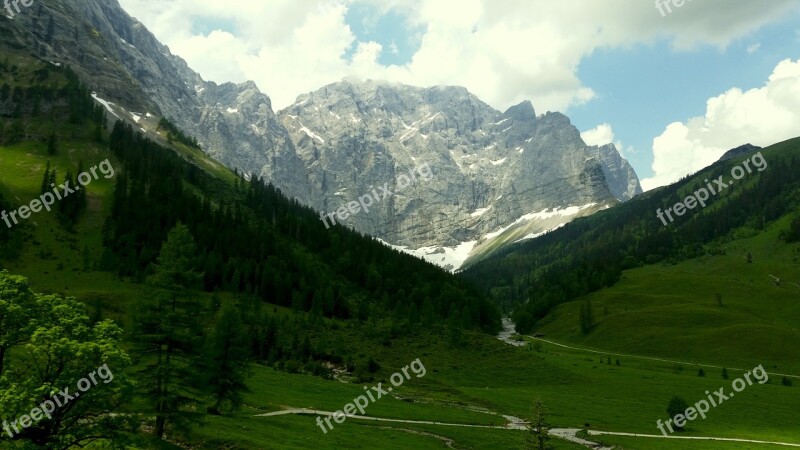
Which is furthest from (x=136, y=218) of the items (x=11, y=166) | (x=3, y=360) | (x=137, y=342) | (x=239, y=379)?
(x=3, y=360)

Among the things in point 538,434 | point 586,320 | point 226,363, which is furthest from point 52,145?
point 538,434

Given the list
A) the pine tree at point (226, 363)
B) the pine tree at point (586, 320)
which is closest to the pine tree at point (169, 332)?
the pine tree at point (226, 363)

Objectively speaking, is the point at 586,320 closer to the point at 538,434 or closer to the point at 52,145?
the point at 538,434

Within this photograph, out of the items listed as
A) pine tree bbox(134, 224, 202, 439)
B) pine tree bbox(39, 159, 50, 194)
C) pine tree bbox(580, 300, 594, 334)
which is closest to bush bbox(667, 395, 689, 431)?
pine tree bbox(134, 224, 202, 439)

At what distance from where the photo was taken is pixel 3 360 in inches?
945

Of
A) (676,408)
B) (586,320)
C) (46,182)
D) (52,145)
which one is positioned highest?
(52,145)

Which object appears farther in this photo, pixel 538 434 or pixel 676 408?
pixel 676 408

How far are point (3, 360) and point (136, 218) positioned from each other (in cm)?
14548

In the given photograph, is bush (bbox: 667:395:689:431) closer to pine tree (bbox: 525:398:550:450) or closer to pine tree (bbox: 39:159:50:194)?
pine tree (bbox: 525:398:550:450)

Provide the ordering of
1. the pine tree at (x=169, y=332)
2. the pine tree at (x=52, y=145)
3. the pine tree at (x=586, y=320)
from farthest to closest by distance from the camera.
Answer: the pine tree at (x=52, y=145) < the pine tree at (x=586, y=320) < the pine tree at (x=169, y=332)

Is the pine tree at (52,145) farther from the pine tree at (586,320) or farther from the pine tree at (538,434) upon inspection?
the pine tree at (538,434)

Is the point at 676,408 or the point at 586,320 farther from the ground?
the point at 586,320

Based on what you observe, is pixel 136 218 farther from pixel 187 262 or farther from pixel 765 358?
pixel 765 358

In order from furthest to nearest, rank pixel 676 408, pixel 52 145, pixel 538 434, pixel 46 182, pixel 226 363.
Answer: pixel 52 145
pixel 46 182
pixel 676 408
pixel 226 363
pixel 538 434
